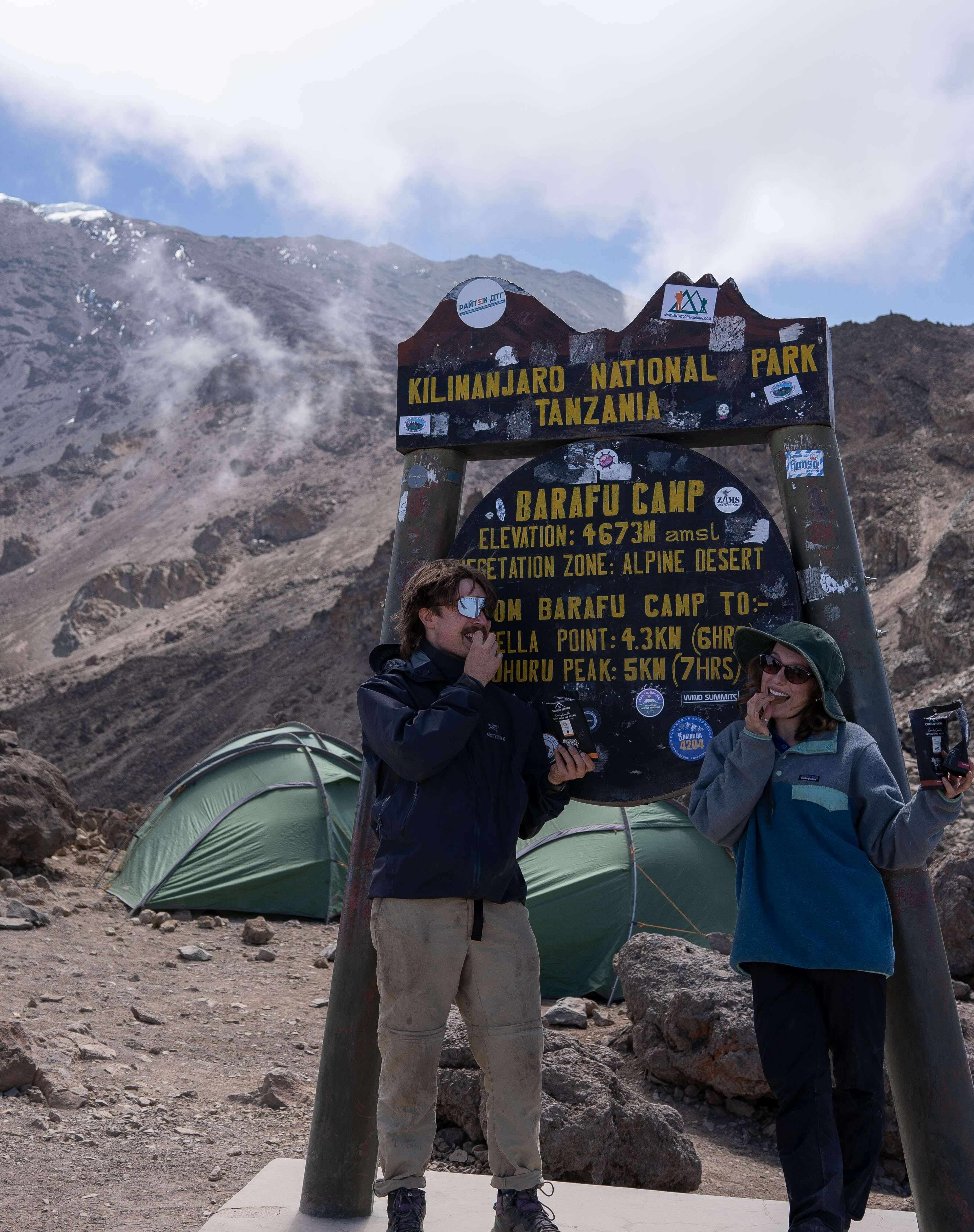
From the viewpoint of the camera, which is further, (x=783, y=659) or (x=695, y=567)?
(x=695, y=567)

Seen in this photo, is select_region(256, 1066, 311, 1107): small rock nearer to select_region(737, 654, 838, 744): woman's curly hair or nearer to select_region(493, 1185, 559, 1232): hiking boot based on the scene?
select_region(493, 1185, 559, 1232): hiking boot

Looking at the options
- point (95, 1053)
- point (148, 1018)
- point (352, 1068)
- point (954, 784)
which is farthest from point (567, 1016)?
point (954, 784)

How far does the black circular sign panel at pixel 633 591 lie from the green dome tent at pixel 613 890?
422 cm

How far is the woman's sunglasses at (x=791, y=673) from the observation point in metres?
2.50

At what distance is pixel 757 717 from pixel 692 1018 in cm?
262

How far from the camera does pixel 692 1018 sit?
4.48 m

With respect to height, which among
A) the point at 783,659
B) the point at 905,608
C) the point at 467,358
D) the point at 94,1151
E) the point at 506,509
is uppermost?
the point at 905,608

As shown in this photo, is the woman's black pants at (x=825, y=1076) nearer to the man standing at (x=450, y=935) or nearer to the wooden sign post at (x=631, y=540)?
the wooden sign post at (x=631, y=540)

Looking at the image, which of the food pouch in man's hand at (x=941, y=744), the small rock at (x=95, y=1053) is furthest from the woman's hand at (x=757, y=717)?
the small rock at (x=95, y=1053)

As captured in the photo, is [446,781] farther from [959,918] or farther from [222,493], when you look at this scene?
[222,493]

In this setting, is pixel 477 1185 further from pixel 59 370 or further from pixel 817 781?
pixel 59 370

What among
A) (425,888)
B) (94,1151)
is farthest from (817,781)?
(94,1151)

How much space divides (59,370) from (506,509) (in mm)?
67825

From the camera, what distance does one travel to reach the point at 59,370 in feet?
209
